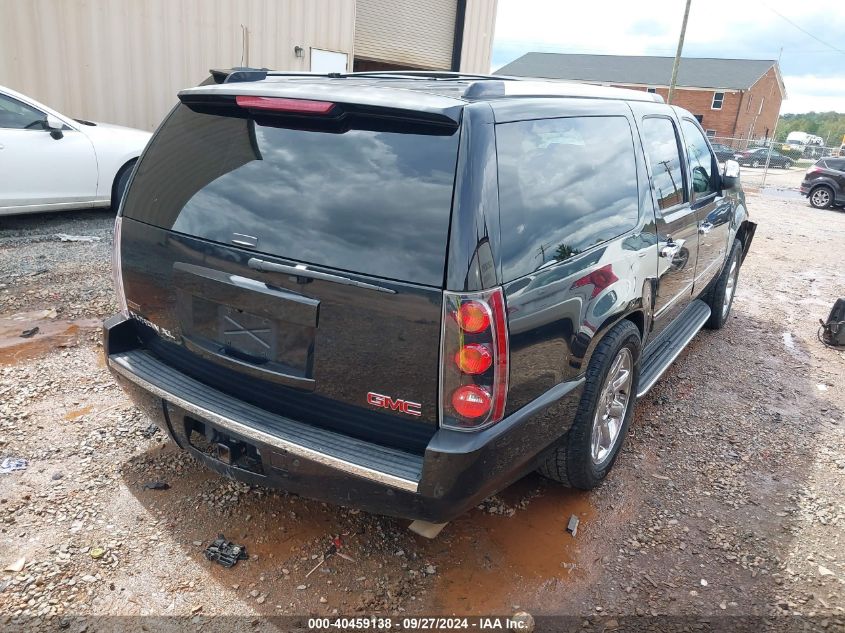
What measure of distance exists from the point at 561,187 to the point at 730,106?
52339mm

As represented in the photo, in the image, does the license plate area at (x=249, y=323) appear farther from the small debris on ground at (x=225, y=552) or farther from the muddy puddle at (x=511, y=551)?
the muddy puddle at (x=511, y=551)

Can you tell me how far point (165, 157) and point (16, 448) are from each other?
1760 millimetres

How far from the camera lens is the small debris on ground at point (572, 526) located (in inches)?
115

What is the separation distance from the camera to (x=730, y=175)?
16.3ft

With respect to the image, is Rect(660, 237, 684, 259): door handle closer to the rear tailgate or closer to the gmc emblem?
the rear tailgate

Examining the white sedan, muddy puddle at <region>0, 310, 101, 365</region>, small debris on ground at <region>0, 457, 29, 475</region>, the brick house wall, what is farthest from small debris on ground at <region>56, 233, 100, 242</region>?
the brick house wall

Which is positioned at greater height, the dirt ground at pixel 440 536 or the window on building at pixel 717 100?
the window on building at pixel 717 100

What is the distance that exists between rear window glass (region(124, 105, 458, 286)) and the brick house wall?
160 feet

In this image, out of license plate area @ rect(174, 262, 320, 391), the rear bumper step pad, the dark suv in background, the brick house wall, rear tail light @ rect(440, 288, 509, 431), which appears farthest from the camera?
the brick house wall

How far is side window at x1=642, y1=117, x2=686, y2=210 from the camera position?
358 cm

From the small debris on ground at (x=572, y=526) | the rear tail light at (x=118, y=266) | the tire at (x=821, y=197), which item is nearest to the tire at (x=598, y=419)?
the small debris on ground at (x=572, y=526)

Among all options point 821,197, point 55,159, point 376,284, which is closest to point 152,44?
point 55,159

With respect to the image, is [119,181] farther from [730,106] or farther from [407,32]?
[730,106]

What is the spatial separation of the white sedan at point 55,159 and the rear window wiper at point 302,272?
513 centimetres
